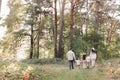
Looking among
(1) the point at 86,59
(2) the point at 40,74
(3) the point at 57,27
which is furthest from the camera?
(3) the point at 57,27

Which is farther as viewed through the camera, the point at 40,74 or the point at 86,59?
the point at 86,59

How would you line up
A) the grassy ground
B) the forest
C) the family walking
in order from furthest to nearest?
the forest
the family walking
the grassy ground

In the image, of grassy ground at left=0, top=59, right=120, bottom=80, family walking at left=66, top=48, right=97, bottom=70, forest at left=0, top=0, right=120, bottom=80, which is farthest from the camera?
forest at left=0, top=0, right=120, bottom=80

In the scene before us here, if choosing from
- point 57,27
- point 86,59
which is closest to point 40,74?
point 86,59

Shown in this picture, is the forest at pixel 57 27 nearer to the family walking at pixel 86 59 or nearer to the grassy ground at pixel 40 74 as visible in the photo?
the family walking at pixel 86 59

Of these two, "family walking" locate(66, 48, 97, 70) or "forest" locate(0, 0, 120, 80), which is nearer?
"family walking" locate(66, 48, 97, 70)

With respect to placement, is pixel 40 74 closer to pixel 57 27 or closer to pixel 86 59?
pixel 86 59

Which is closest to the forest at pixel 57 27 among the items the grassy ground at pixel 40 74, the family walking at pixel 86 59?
the family walking at pixel 86 59

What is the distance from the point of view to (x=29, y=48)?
151ft

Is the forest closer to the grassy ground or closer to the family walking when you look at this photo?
the family walking

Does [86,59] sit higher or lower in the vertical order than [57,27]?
lower

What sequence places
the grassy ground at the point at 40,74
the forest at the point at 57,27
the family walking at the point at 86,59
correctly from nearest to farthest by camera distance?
the grassy ground at the point at 40,74 → the family walking at the point at 86,59 → the forest at the point at 57,27

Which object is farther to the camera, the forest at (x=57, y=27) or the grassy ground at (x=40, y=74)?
the forest at (x=57, y=27)

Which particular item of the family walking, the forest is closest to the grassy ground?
the family walking
